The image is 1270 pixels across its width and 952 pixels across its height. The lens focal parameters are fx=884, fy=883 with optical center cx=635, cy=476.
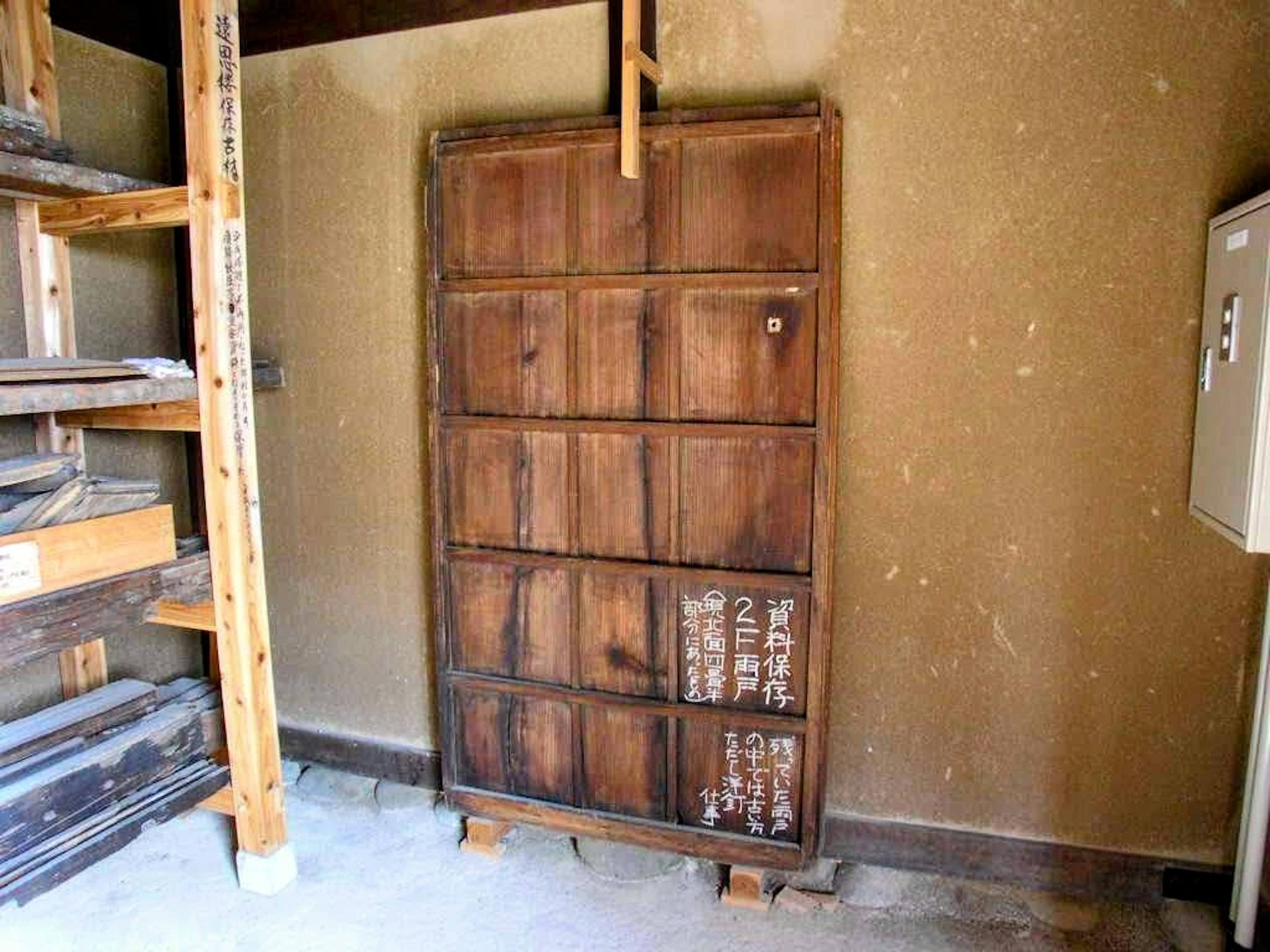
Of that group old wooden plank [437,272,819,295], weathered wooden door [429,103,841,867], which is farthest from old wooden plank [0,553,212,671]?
old wooden plank [437,272,819,295]

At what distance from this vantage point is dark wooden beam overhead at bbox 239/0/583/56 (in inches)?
102

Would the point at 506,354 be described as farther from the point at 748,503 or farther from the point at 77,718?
the point at 77,718

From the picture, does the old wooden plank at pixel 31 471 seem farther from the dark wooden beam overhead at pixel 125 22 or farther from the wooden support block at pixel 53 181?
the dark wooden beam overhead at pixel 125 22

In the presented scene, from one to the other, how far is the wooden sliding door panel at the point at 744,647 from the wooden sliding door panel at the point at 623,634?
0.21ft

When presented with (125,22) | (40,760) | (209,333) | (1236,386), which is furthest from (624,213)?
(40,760)

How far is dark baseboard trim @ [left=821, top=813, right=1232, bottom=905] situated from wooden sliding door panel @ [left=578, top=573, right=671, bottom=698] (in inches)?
26.2

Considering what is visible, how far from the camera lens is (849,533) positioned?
2.42 meters

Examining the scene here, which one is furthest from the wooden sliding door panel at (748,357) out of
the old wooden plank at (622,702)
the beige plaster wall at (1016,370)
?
the old wooden plank at (622,702)

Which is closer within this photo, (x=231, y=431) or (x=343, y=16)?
(x=231, y=431)

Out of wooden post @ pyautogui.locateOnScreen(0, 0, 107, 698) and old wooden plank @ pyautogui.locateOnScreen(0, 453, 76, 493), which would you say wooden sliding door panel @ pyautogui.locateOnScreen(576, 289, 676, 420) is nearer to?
old wooden plank @ pyautogui.locateOnScreen(0, 453, 76, 493)

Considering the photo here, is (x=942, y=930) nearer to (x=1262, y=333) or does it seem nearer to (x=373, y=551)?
(x=1262, y=333)

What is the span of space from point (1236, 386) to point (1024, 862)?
4.43 ft

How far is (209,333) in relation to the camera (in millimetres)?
2166

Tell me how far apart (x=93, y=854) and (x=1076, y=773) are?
248 cm
